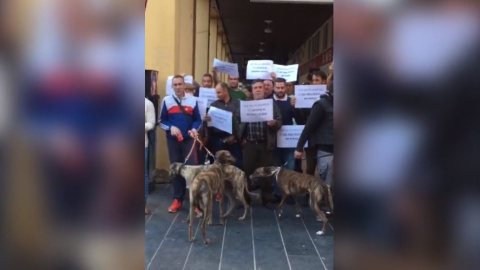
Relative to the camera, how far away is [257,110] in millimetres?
7172

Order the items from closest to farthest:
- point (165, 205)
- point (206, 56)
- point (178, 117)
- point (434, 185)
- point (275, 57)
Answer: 1. point (434, 185)
2. point (178, 117)
3. point (165, 205)
4. point (206, 56)
5. point (275, 57)

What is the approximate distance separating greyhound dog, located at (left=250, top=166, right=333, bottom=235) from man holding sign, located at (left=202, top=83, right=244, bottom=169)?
60cm

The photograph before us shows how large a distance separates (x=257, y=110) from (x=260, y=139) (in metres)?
0.47

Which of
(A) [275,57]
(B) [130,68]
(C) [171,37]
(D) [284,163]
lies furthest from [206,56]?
(A) [275,57]

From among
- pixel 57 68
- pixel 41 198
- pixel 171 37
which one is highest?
pixel 171 37

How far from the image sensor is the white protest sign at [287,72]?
26.9 feet

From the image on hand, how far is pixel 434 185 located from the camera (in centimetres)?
169

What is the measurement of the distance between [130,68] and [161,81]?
772 cm

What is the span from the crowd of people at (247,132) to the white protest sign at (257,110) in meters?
0.09

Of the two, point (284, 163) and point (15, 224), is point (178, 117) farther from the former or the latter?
point (15, 224)

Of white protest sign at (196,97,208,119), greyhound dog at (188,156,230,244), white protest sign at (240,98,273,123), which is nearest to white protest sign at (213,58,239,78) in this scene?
white protest sign at (196,97,208,119)

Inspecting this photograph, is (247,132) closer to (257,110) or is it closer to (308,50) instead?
(257,110)

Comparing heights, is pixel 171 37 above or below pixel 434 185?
above

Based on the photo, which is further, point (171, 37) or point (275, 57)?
point (275, 57)
